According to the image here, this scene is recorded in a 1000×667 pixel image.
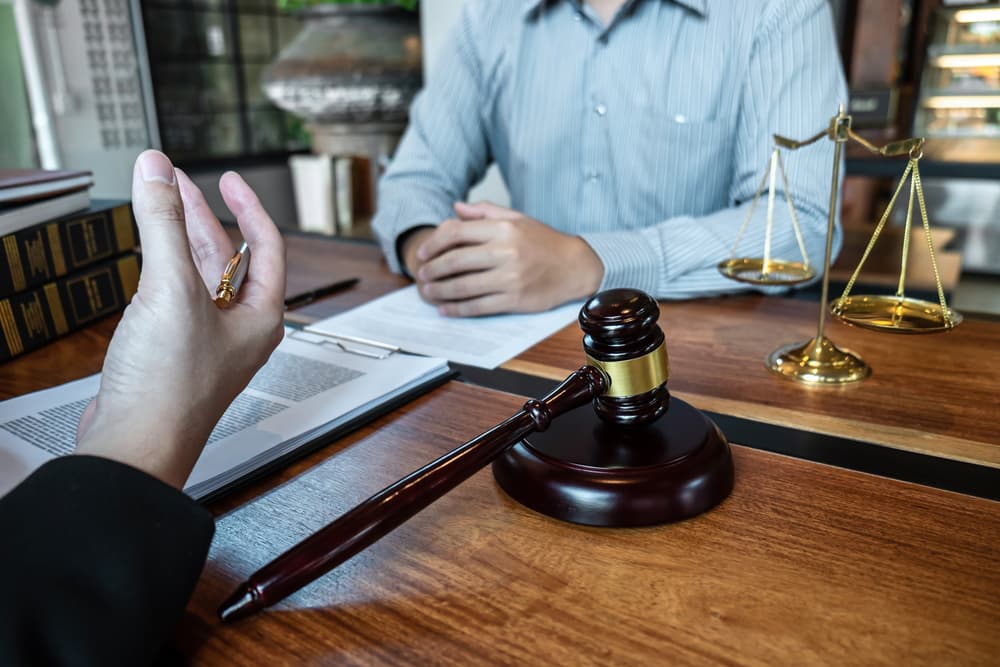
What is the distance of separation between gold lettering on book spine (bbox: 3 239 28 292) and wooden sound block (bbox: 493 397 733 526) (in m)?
0.62

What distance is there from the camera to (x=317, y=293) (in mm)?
1043

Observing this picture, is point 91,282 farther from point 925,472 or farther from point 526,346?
point 925,472

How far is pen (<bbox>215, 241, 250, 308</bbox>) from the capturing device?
531 millimetres

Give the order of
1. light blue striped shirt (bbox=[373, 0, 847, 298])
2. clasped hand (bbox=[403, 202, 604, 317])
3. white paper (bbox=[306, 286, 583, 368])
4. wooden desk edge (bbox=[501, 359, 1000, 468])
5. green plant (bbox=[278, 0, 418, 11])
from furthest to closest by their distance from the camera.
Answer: green plant (bbox=[278, 0, 418, 11]), light blue striped shirt (bbox=[373, 0, 847, 298]), clasped hand (bbox=[403, 202, 604, 317]), white paper (bbox=[306, 286, 583, 368]), wooden desk edge (bbox=[501, 359, 1000, 468])

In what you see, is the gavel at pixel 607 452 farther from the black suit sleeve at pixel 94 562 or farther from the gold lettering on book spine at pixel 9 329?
the gold lettering on book spine at pixel 9 329

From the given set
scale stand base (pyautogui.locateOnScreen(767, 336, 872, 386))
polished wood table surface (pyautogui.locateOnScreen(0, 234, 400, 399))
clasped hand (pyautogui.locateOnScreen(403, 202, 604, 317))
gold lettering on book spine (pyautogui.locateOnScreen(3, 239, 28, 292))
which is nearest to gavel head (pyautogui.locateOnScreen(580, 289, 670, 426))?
scale stand base (pyautogui.locateOnScreen(767, 336, 872, 386))

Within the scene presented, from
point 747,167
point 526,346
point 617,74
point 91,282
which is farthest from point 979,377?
point 91,282

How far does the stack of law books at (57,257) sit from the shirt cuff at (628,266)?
649mm

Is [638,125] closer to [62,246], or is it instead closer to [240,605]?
[62,246]

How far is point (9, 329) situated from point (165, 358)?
1.70 feet

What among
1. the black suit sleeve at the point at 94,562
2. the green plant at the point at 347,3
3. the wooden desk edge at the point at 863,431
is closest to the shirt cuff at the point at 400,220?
the wooden desk edge at the point at 863,431

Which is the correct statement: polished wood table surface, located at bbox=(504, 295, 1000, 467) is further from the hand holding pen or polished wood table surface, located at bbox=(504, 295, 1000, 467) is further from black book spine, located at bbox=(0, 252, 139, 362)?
black book spine, located at bbox=(0, 252, 139, 362)

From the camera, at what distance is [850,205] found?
148 inches

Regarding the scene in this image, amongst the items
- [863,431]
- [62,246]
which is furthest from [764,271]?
[62,246]
